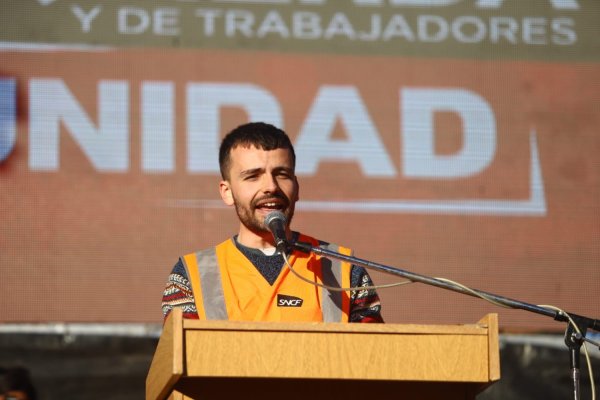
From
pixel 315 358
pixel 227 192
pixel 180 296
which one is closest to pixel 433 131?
pixel 227 192

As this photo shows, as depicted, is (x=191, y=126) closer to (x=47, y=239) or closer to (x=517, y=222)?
(x=47, y=239)

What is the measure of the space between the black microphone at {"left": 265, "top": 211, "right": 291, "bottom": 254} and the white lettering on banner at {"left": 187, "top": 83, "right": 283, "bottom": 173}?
1.93 metres

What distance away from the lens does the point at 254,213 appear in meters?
3.14

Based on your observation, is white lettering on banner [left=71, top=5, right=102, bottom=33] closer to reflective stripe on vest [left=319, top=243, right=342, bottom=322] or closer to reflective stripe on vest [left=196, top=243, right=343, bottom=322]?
reflective stripe on vest [left=196, top=243, right=343, bottom=322]

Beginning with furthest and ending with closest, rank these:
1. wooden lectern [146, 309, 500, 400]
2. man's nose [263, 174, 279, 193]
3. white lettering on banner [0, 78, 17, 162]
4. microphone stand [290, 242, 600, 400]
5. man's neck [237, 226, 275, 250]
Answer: white lettering on banner [0, 78, 17, 162] < man's neck [237, 226, 275, 250] < man's nose [263, 174, 279, 193] < microphone stand [290, 242, 600, 400] < wooden lectern [146, 309, 500, 400]

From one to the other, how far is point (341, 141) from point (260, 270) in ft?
5.84

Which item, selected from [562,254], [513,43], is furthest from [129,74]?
[562,254]

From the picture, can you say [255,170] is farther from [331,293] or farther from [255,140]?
[331,293]

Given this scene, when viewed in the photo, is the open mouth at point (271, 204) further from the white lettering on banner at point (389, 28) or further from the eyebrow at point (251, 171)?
the white lettering on banner at point (389, 28)

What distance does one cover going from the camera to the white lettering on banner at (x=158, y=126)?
15.5 ft

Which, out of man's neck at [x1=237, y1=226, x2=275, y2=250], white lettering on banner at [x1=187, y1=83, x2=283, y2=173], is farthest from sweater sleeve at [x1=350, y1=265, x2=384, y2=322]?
white lettering on banner at [x1=187, y1=83, x2=283, y2=173]

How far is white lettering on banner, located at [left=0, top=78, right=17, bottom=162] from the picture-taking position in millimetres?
4656

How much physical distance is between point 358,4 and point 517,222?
1227 mm

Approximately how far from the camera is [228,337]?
230 cm
